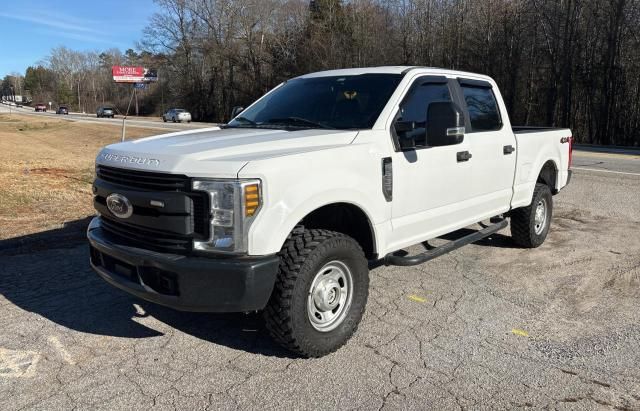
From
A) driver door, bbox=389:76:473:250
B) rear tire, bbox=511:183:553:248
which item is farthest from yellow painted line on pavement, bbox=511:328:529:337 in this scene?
rear tire, bbox=511:183:553:248

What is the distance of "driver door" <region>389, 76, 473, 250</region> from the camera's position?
4.06 metres

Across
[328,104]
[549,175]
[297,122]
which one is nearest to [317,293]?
[297,122]

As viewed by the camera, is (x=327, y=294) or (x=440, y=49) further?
(x=440, y=49)

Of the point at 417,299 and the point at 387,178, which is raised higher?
the point at 387,178

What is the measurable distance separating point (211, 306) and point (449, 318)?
2.05 metres

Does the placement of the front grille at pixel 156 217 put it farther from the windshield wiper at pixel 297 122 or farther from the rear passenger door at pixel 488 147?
the rear passenger door at pixel 488 147

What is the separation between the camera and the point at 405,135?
411cm

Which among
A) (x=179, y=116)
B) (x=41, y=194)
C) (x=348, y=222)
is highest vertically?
(x=179, y=116)

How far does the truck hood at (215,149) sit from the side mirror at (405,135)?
43cm

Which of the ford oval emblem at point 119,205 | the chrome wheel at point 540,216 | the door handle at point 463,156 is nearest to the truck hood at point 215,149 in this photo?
the ford oval emblem at point 119,205

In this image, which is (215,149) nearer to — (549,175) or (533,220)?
(533,220)

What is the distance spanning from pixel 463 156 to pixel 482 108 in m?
0.90

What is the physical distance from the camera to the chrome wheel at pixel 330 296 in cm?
349

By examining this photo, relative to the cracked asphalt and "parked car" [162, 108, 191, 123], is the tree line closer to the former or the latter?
"parked car" [162, 108, 191, 123]
